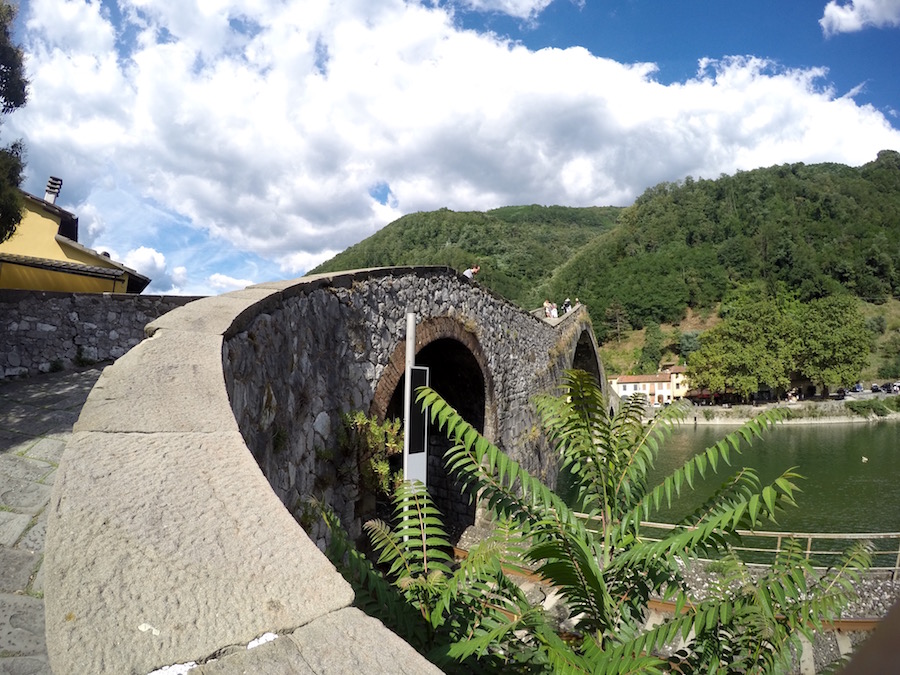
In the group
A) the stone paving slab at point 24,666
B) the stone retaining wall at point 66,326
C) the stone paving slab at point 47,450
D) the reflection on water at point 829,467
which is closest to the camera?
the stone paving slab at point 24,666

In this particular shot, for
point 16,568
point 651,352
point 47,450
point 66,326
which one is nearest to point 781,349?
point 651,352

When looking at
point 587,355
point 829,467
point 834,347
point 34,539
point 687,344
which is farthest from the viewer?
point 687,344

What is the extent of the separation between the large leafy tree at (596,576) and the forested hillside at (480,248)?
4041cm

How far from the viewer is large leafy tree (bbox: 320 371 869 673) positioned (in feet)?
6.66

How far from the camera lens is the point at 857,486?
18.5 m

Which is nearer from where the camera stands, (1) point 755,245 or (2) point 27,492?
(2) point 27,492

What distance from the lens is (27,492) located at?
365cm

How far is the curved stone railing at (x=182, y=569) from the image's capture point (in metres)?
0.88

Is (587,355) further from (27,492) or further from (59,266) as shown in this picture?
(27,492)

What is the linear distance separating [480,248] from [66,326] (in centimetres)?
5764

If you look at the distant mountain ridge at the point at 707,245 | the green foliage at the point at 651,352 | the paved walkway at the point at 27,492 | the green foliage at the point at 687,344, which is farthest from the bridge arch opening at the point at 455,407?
the green foliage at the point at 687,344

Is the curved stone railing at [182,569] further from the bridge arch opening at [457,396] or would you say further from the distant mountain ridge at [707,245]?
the distant mountain ridge at [707,245]

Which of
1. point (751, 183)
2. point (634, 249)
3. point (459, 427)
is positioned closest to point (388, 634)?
point (459, 427)

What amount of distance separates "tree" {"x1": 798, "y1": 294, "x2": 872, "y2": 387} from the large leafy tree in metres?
47.6
